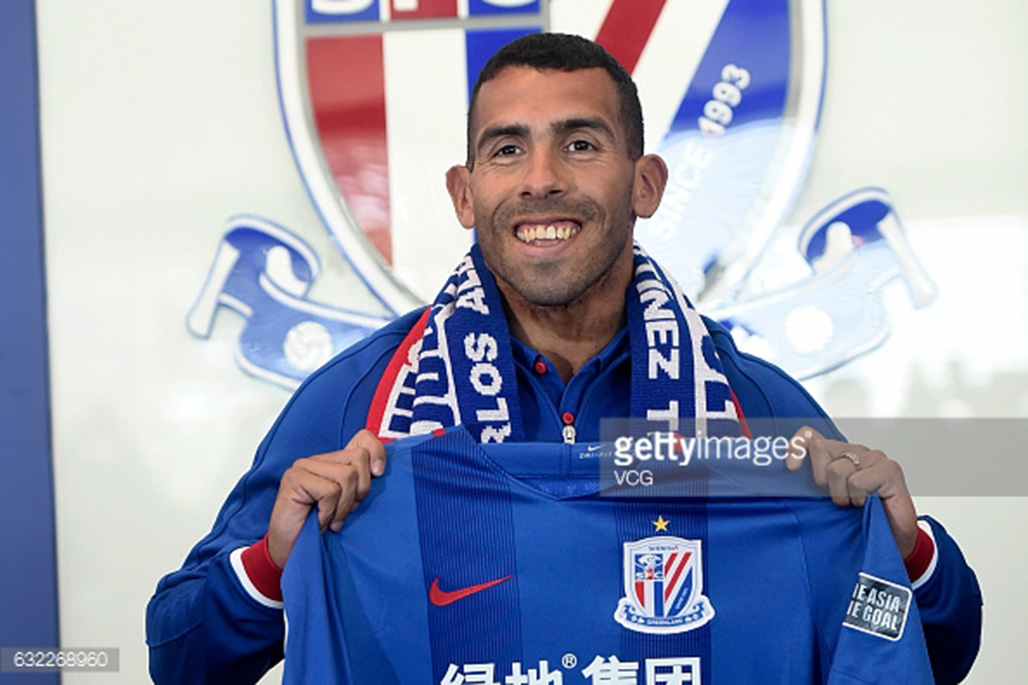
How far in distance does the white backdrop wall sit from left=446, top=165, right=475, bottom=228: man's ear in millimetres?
591

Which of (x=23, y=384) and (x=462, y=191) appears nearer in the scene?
(x=462, y=191)

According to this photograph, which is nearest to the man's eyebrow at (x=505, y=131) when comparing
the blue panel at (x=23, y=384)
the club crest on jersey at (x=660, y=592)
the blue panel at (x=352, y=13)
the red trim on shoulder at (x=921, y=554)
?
the club crest on jersey at (x=660, y=592)

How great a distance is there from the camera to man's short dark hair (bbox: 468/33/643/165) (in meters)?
1.54

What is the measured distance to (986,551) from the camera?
2285mm

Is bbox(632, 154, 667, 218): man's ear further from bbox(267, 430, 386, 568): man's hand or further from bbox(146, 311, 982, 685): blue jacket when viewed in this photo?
bbox(267, 430, 386, 568): man's hand

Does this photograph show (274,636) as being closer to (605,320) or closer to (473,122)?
(605,320)

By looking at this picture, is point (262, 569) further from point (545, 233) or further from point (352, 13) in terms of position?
point (352, 13)

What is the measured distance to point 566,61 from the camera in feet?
5.04

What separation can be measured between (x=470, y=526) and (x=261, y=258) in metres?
1.14

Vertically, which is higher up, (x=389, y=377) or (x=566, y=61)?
(x=566, y=61)

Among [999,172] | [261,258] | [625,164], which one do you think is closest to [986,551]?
[999,172]

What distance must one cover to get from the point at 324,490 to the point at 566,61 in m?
0.68

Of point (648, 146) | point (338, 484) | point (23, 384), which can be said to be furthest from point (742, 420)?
point (23, 384)

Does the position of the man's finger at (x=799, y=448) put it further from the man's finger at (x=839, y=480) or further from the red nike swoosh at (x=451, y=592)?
the red nike swoosh at (x=451, y=592)
